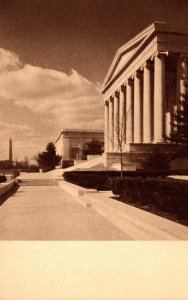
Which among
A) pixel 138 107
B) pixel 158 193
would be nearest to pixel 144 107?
pixel 138 107

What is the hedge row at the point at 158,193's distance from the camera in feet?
31.9

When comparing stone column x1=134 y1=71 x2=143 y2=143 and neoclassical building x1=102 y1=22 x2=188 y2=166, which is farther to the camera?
stone column x1=134 y1=71 x2=143 y2=143

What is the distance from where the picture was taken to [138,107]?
41969 mm

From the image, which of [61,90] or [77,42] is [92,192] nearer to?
[61,90]

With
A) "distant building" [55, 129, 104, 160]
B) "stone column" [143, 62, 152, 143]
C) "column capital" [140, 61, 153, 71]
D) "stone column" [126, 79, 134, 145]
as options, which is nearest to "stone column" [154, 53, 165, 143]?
"stone column" [143, 62, 152, 143]

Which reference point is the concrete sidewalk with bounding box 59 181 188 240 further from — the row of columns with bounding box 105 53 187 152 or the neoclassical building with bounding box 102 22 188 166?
the row of columns with bounding box 105 53 187 152

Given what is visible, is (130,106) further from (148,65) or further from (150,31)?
(150,31)

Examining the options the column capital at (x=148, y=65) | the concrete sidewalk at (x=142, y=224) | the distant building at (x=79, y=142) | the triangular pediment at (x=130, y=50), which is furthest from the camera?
the distant building at (x=79, y=142)

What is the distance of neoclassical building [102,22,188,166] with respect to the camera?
34688 millimetres

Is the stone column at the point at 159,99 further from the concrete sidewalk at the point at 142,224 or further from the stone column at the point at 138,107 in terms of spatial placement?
the concrete sidewalk at the point at 142,224

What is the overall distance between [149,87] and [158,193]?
29.4m

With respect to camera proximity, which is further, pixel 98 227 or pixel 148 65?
pixel 148 65

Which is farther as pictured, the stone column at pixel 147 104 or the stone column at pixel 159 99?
the stone column at pixel 147 104

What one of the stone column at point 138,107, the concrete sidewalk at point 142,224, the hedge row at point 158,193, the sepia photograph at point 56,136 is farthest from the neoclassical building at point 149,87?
the sepia photograph at point 56,136
